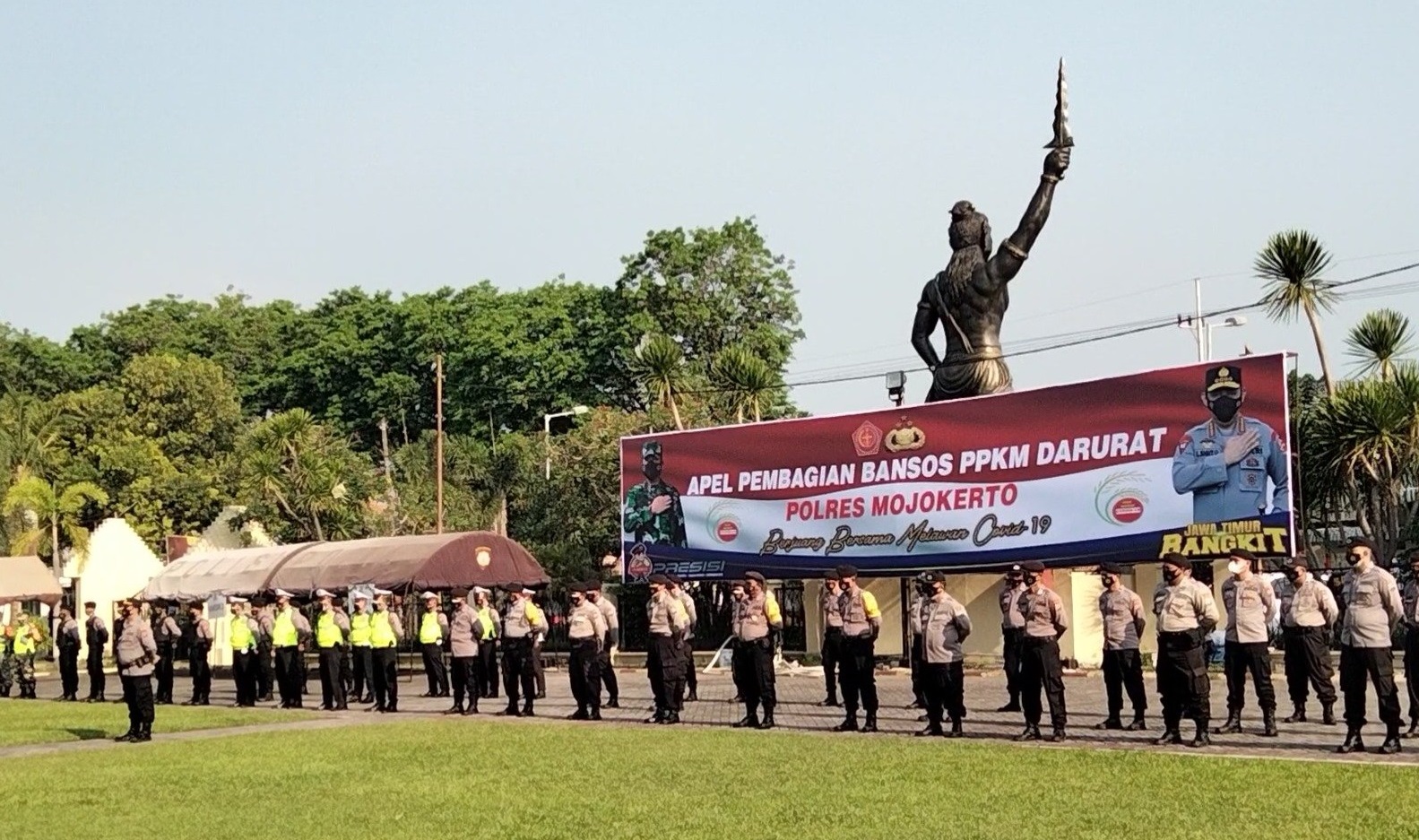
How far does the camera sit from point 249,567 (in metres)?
38.3

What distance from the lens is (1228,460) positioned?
2489 centimetres

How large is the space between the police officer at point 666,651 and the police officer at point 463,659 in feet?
10.8

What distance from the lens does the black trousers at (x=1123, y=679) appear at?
702 inches

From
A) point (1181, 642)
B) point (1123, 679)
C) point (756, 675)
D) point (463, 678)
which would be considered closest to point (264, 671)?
point (463, 678)

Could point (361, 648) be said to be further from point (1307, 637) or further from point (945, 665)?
point (1307, 637)

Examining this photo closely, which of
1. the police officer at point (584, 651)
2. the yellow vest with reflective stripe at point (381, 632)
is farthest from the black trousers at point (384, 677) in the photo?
the police officer at point (584, 651)

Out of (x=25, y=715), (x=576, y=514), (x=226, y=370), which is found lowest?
(x=25, y=715)

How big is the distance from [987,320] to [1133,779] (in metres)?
17.2

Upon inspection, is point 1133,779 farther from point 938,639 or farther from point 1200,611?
point 938,639

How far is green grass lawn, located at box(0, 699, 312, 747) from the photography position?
72.5 feet

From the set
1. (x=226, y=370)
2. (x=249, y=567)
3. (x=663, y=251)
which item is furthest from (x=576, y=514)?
(x=226, y=370)

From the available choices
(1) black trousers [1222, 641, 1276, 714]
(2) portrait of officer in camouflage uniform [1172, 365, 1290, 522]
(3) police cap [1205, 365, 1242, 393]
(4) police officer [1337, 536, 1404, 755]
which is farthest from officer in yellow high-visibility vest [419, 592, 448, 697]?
(4) police officer [1337, 536, 1404, 755]

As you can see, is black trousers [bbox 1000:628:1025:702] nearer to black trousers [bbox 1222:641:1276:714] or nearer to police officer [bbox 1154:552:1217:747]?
black trousers [bbox 1222:641:1276:714]

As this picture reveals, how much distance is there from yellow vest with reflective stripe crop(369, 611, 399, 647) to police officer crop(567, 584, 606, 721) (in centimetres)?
361
